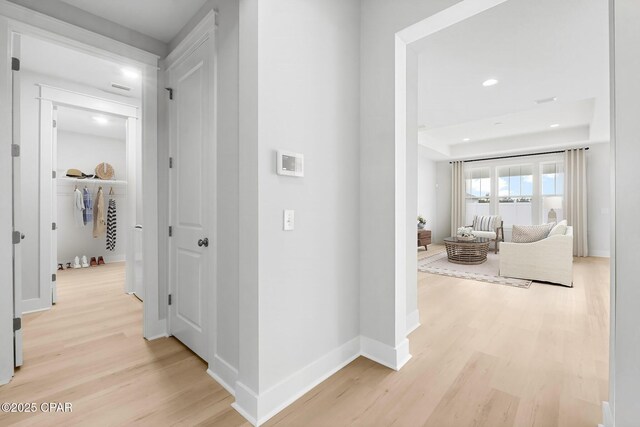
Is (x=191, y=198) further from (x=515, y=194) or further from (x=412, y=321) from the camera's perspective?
(x=515, y=194)

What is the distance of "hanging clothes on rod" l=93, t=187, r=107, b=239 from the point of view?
5.89 metres

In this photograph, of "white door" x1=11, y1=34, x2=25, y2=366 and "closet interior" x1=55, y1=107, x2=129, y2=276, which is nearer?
"white door" x1=11, y1=34, x2=25, y2=366

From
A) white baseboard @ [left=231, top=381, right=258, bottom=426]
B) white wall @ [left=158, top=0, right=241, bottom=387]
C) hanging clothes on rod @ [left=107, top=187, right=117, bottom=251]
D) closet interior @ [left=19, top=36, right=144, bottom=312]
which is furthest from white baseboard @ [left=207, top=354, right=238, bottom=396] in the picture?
hanging clothes on rod @ [left=107, top=187, right=117, bottom=251]

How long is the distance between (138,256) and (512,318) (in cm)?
440

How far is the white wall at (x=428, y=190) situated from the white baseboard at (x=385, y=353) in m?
6.73

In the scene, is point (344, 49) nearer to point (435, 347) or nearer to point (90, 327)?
point (435, 347)

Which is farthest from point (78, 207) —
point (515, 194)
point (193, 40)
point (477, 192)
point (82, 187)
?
point (515, 194)

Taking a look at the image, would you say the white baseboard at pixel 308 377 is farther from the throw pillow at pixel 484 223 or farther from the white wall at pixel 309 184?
the throw pillow at pixel 484 223

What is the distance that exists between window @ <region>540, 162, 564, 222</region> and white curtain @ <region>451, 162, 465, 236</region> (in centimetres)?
194

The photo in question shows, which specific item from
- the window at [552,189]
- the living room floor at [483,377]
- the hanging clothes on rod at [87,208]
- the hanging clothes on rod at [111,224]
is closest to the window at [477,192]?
the window at [552,189]

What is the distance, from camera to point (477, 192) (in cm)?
857

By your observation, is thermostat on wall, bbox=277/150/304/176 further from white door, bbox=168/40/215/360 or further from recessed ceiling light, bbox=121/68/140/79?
recessed ceiling light, bbox=121/68/140/79

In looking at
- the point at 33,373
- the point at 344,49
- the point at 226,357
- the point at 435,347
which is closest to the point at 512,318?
the point at 435,347

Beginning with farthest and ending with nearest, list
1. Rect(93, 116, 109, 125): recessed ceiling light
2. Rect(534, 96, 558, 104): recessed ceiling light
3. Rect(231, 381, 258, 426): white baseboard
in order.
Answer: Rect(93, 116, 109, 125): recessed ceiling light
Rect(534, 96, 558, 104): recessed ceiling light
Rect(231, 381, 258, 426): white baseboard
